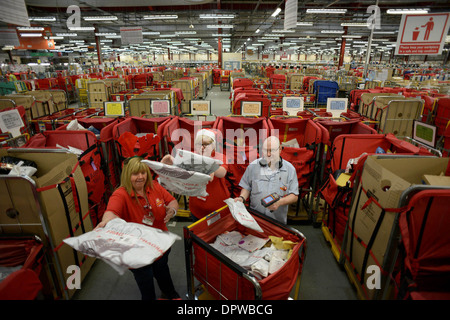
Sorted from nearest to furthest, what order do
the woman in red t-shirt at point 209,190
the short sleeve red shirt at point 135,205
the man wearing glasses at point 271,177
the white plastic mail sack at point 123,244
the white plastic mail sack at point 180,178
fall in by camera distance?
the white plastic mail sack at point 123,244, the white plastic mail sack at point 180,178, the short sleeve red shirt at point 135,205, the man wearing glasses at point 271,177, the woman in red t-shirt at point 209,190

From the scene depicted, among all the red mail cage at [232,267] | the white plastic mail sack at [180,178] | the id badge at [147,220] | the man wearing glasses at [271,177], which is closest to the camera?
the red mail cage at [232,267]

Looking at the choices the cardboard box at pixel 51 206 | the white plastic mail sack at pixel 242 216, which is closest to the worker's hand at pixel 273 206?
the white plastic mail sack at pixel 242 216

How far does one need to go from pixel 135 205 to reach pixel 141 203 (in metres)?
0.06

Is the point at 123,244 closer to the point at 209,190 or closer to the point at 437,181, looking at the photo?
the point at 209,190

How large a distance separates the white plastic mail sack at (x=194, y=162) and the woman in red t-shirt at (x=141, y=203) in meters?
0.34

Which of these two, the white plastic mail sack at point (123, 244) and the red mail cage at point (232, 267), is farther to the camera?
the red mail cage at point (232, 267)

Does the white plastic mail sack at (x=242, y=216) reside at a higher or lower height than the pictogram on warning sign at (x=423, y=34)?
lower

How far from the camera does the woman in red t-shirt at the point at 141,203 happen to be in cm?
217

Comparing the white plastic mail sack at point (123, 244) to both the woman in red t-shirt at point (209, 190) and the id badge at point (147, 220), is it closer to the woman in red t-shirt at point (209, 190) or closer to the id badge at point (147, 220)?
the id badge at point (147, 220)

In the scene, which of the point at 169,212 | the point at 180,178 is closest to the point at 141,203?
the point at 169,212

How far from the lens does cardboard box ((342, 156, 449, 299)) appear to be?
6.84 feet

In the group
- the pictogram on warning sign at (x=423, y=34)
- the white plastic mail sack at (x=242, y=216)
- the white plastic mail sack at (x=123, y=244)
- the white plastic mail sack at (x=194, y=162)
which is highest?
the pictogram on warning sign at (x=423, y=34)

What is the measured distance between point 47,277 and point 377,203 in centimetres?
350
